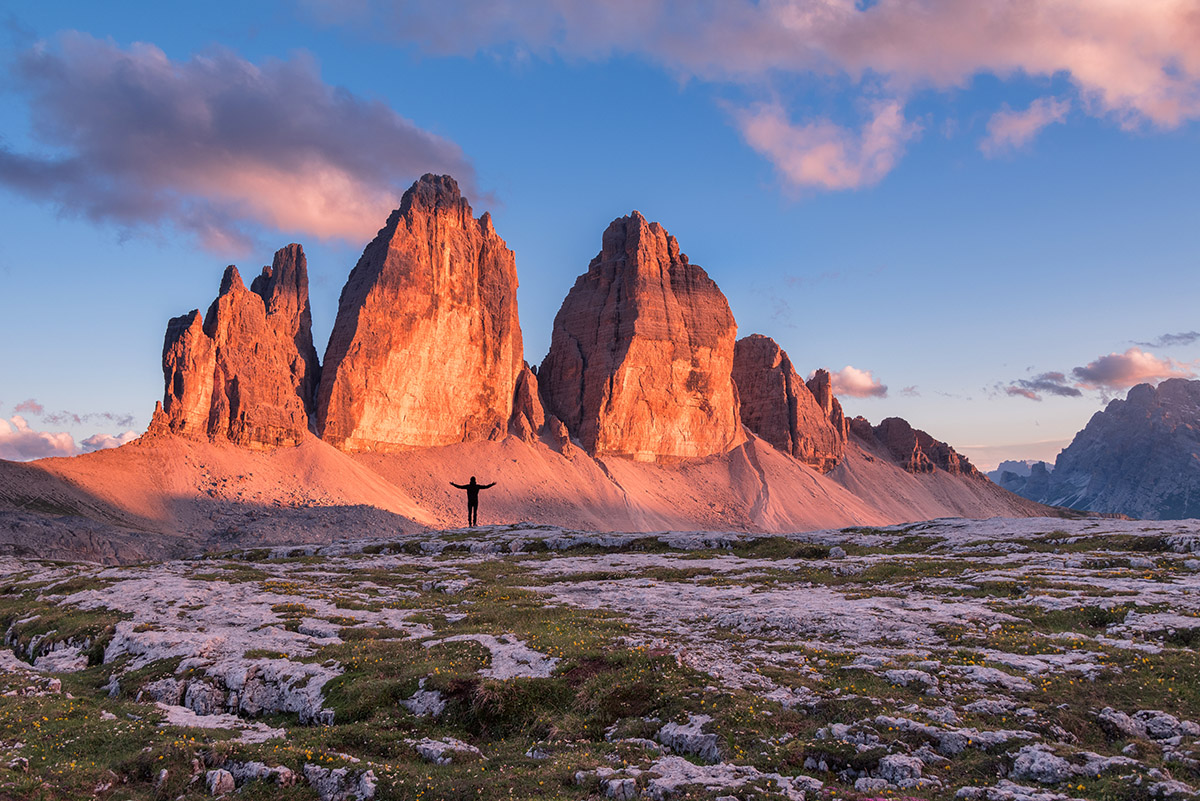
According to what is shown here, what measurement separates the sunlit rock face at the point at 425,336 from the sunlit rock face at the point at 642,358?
19476 millimetres

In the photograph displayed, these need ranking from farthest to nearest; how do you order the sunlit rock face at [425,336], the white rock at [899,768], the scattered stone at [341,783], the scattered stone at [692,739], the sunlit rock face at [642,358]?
the sunlit rock face at [642,358] → the sunlit rock face at [425,336] → the scattered stone at [692,739] → the scattered stone at [341,783] → the white rock at [899,768]

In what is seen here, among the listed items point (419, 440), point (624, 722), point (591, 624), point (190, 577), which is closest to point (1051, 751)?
point (624, 722)

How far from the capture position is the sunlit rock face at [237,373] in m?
117

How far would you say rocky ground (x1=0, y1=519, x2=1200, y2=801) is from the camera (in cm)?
1316

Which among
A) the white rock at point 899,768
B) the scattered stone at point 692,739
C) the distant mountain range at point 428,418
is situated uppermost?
the distant mountain range at point 428,418

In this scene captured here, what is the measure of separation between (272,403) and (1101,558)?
124 metres

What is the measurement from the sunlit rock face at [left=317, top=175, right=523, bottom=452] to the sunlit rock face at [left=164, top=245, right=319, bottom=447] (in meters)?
7.75

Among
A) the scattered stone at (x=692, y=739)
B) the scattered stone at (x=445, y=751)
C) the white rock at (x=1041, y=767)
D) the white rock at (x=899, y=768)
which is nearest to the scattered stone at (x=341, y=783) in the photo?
the scattered stone at (x=445, y=751)

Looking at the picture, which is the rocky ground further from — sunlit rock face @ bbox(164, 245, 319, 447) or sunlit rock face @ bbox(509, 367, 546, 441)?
sunlit rock face @ bbox(509, 367, 546, 441)

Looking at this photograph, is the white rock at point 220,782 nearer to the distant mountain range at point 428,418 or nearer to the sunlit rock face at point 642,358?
the distant mountain range at point 428,418

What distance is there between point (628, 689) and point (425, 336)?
450 feet

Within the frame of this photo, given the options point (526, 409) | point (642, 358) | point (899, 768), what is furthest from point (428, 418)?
point (899, 768)

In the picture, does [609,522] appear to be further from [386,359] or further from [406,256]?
[406,256]

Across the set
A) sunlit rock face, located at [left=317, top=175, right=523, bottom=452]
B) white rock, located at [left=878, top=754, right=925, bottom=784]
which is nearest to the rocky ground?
white rock, located at [left=878, top=754, right=925, bottom=784]
